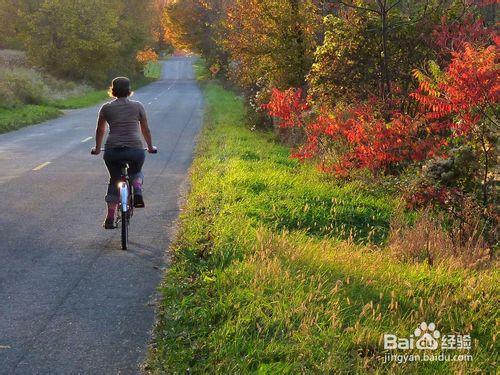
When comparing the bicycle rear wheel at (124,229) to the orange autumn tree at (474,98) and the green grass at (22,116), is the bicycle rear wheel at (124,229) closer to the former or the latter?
the orange autumn tree at (474,98)

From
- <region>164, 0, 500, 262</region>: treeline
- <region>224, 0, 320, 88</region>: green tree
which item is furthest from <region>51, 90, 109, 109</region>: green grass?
<region>164, 0, 500, 262</region>: treeline

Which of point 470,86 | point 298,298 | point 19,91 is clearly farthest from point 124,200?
point 19,91

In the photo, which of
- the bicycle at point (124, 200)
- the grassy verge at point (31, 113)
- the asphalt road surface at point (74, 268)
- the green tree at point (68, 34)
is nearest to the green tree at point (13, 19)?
the green tree at point (68, 34)

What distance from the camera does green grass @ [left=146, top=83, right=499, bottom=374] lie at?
413 centimetres

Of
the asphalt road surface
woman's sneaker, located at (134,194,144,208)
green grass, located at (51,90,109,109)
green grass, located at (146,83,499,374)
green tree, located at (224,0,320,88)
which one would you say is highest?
green tree, located at (224,0,320,88)

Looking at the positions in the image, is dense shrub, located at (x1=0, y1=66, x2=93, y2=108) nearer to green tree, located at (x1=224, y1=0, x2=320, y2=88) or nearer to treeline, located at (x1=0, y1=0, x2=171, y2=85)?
green tree, located at (x1=224, y1=0, x2=320, y2=88)

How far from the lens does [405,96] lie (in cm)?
1066

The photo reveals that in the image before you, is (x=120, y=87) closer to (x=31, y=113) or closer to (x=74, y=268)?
(x=74, y=268)

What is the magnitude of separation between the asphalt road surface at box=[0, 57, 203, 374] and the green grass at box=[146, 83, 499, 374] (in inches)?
13.6

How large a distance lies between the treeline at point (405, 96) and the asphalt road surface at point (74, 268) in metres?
3.47

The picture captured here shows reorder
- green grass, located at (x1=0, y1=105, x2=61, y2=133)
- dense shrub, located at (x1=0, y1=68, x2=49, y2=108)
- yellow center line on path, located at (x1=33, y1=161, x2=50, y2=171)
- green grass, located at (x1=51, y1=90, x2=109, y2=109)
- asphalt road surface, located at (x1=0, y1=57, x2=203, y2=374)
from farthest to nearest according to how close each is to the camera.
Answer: green grass, located at (x1=51, y1=90, x2=109, y2=109), dense shrub, located at (x1=0, y1=68, x2=49, y2=108), green grass, located at (x1=0, y1=105, x2=61, y2=133), yellow center line on path, located at (x1=33, y1=161, x2=50, y2=171), asphalt road surface, located at (x1=0, y1=57, x2=203, y2=374)

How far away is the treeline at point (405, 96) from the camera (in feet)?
26.0

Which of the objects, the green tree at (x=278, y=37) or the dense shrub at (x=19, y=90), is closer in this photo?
the green tree at (x=278, y=37)

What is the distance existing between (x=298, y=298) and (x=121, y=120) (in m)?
3.58
